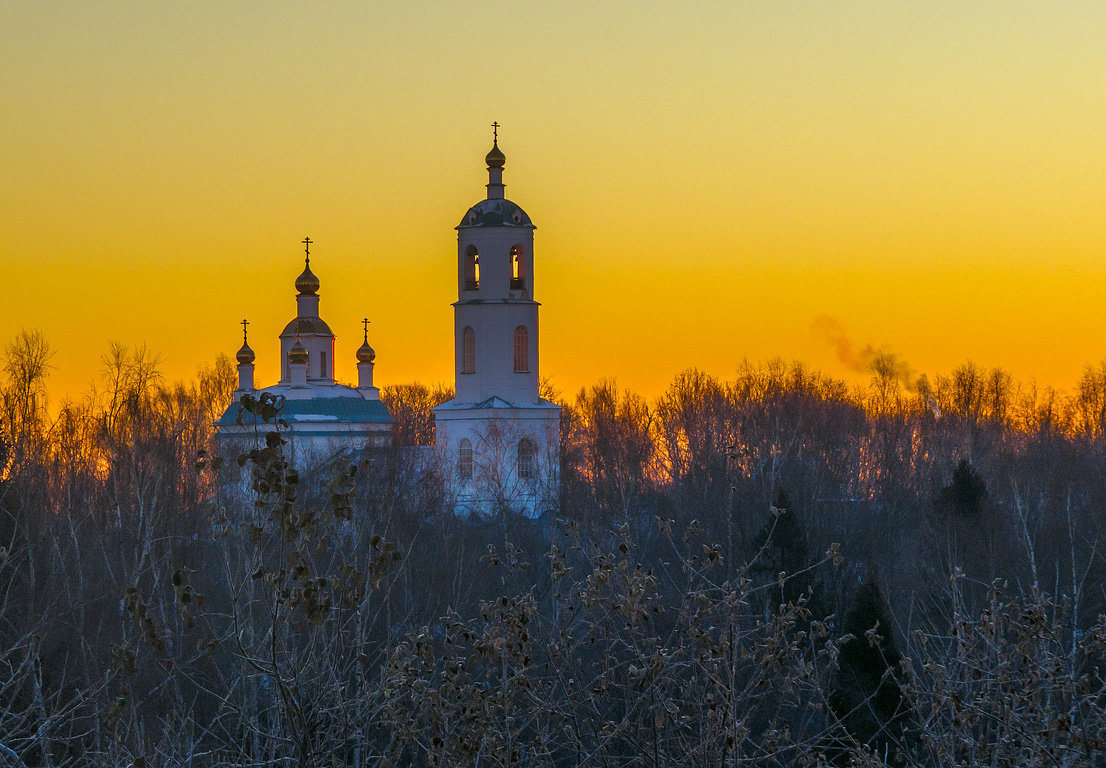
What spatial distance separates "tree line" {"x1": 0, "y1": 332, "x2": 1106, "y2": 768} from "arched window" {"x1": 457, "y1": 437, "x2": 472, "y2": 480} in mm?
1072

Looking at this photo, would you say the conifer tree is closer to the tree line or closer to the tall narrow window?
the tree line

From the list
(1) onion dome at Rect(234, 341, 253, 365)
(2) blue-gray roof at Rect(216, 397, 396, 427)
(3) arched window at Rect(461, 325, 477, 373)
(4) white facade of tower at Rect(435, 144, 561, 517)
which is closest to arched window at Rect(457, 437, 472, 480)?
(4) white facade of tower at Rect(435, 144, 561, 517)

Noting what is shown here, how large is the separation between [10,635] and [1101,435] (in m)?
40.8

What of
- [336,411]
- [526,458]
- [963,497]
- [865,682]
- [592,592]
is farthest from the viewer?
[336,411]

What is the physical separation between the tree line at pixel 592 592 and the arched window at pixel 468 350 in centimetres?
288

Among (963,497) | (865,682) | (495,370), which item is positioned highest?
(495,370)

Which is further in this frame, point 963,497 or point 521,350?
point 521,350

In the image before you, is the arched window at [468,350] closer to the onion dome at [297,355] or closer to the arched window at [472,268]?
the arched window at [472,268]

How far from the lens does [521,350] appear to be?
137 feet

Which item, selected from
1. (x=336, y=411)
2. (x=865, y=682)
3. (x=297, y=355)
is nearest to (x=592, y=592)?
(x=865, y=682)

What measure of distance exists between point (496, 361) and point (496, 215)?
12.3 ft

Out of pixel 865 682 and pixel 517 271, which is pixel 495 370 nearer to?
pixel 517 271

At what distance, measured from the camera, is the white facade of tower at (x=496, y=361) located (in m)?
40.8

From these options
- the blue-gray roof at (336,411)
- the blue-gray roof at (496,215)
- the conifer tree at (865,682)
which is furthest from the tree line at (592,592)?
the blue-gray roof at (496,215)
